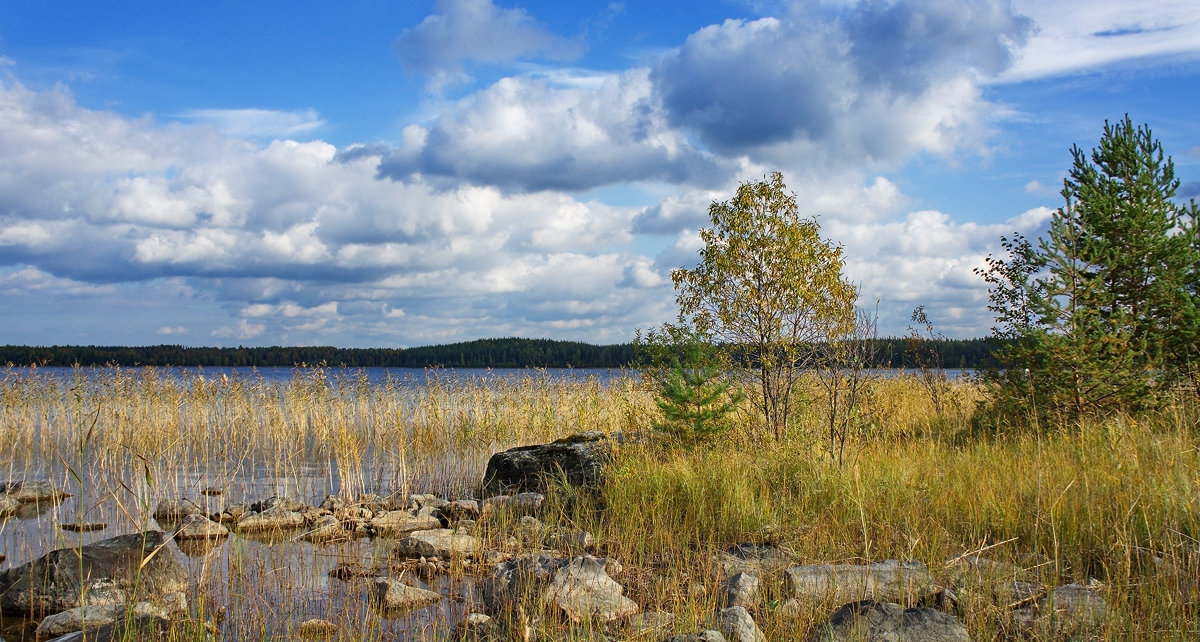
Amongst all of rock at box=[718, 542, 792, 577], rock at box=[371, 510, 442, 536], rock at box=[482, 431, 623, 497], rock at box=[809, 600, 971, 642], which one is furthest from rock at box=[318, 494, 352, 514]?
rock at box=[809, 600, 971, 642]

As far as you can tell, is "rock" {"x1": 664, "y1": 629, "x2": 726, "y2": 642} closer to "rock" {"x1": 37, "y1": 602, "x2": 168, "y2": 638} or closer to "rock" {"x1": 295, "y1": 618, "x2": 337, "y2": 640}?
"rock" {"x1": 295, "y1": 618, "x2": 337, "y2": 640}

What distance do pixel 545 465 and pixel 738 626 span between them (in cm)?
760

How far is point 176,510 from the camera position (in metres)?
11.2

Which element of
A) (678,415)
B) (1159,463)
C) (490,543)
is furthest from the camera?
(678,415)

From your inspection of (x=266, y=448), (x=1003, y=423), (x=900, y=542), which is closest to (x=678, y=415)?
(x=900, y=542)

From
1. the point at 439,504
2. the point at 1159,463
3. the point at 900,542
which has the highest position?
the point at 1159,463

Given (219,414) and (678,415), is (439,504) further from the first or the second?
(219,414)

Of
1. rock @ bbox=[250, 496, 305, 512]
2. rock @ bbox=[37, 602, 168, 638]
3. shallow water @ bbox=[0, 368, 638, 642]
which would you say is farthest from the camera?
rock @ bbox=[250, 496, 305, 512]

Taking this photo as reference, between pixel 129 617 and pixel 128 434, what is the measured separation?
14.2 metres

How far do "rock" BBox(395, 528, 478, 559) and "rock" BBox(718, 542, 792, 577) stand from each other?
281 cm

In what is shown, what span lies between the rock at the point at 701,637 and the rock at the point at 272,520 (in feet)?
22.8

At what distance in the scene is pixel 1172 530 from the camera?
5867mm

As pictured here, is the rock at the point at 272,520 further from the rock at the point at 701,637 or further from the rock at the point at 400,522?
the rock at the point at 701,637

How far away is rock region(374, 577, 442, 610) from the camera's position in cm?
648
